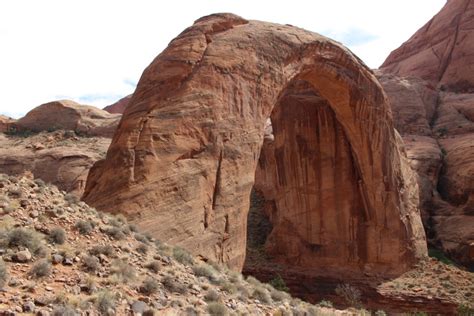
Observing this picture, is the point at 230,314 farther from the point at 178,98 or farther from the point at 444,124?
the point at 444,124

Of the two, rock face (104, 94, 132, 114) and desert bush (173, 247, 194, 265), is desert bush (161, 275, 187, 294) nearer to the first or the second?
desert bush (173, 247, 194, 265)

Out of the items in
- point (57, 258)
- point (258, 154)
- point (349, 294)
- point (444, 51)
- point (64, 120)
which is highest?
point (444, 51)

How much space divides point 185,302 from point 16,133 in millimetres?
38870

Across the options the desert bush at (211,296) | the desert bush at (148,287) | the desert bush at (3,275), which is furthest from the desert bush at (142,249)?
the desert bush at (3,275)

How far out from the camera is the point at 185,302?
29.2 feet

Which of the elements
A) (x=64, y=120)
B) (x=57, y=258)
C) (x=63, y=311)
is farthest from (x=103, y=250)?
(x=64, y=120)

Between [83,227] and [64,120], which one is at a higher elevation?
[64,120]

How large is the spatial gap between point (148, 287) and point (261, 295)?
3298mm

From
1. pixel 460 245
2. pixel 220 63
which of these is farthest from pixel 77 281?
pixel 460 245

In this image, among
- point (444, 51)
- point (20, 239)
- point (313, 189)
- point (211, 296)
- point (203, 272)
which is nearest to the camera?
point (20, 239)

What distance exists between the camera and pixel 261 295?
11.1 meters

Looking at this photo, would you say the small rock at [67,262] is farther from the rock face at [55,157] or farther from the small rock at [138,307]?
the rock face at [55,157]

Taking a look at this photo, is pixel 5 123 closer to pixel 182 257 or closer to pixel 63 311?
pixel 182 257

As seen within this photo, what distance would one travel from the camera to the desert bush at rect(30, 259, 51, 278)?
7523mm
